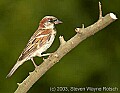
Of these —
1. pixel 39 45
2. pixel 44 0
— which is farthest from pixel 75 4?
pixel 39 45

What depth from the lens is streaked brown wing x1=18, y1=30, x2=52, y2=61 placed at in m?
1.86

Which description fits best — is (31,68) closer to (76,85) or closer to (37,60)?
(37,60)

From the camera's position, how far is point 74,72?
2719 mm

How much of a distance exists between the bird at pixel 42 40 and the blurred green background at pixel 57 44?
670 millimetres

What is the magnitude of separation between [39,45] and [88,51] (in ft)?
2.88

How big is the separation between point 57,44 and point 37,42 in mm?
690

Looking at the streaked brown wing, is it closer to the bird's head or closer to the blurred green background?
the bird's head

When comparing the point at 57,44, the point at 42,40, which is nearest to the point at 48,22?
the point at 42,40

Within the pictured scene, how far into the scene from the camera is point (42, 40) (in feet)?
6.19

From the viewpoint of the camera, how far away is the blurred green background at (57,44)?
2.63m

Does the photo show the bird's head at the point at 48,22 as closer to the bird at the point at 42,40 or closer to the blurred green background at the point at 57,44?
the bird at the point at 42,40

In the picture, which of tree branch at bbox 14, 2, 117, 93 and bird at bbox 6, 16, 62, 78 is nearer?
tree branch at bbox 14, 2, 117, 93

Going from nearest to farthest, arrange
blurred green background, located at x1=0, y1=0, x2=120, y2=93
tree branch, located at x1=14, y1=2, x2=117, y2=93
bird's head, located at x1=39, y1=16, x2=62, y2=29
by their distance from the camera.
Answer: tree branch, located at x1=14, y1=2, x2=117, y2=93
bird's head, located at x1=39, y1=16, x2=62, y2=29
blurred green background, located at x1=0, y1=0, x2=120, y2=93

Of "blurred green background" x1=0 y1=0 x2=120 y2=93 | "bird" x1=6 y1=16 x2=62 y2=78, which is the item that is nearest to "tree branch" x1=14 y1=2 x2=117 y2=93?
"bird" x1=6 y1=16 x2=62 y2=78
